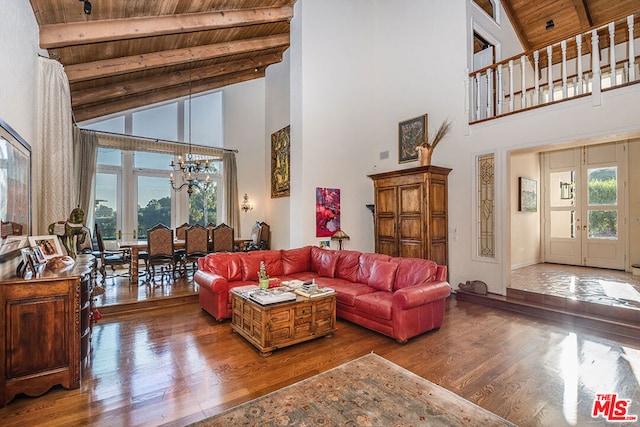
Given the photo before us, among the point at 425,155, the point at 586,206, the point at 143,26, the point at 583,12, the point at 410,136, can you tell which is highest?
the point at 583,12

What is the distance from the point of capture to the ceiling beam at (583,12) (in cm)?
627

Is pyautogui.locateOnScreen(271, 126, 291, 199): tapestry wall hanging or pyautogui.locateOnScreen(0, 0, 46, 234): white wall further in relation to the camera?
pyautogui.locateOnScreen(271, 126, 291, 199): tapestry wall hanging

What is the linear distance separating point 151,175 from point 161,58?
3.31 metres

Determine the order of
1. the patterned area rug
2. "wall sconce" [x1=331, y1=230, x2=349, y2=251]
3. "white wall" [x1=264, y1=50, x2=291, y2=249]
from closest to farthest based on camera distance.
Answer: the patterned area rug
"wall sconce" [x1=331, y1=230, x2=349, y2=251]
"white wall" [x1=264, y1=50, x2=291, y2=249]

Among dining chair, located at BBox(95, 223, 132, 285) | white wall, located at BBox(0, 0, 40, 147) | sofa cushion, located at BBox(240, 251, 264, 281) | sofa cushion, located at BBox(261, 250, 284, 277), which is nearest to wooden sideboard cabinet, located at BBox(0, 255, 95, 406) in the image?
white wall, located at BBox(0, 0, 40, 147)

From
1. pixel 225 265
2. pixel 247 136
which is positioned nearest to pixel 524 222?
pixel 225 265

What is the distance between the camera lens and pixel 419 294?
11.1ft

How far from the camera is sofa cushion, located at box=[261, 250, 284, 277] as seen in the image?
4812 millimetres

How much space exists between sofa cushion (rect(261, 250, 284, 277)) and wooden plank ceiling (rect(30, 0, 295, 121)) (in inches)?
149

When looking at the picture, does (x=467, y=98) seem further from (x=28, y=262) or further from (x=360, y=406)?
(x=28, y=262)

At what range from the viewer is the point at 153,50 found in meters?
5.57

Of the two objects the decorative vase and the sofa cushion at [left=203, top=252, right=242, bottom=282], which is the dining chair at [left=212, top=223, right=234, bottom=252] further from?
the decorative vase

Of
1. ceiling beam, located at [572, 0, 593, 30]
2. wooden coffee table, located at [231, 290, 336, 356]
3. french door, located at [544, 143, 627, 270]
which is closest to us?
wooden coffee table, located at [231, 290, 336, 356]

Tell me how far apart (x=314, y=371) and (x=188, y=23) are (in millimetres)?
5335
